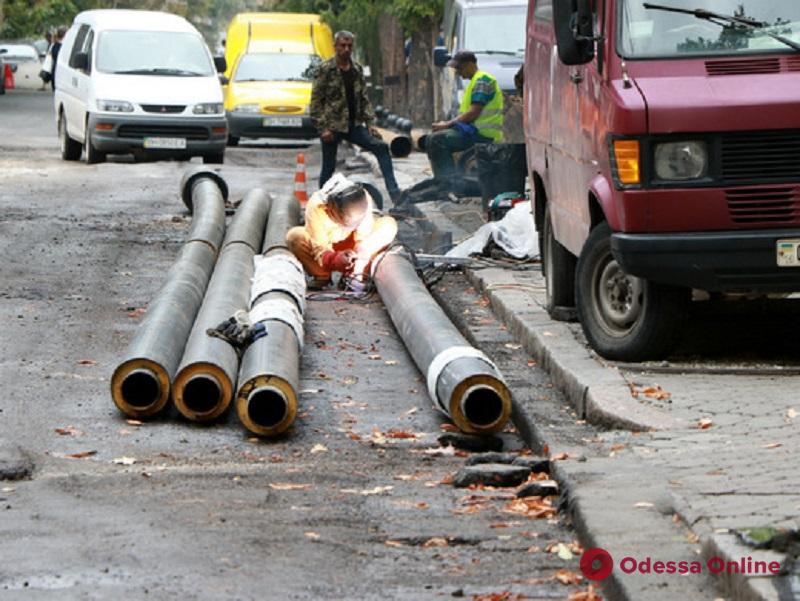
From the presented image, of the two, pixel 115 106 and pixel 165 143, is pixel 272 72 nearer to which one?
pixel 165 143

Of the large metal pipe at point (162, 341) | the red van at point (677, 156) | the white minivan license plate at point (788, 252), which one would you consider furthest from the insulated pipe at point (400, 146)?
the white minivan license plate at point (788, 252)

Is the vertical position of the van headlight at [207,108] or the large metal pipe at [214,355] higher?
the large metal pipe at [214,355]

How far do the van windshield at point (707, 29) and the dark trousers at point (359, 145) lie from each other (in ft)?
32.3

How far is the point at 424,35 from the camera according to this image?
3728cm

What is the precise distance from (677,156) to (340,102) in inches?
405

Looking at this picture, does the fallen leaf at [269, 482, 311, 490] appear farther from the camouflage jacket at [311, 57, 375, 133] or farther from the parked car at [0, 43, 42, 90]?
the parked car at [0, 43, 42, 90]

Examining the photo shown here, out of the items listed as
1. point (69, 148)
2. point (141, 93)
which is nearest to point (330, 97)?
point (141, 93)

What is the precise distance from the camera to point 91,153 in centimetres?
2675

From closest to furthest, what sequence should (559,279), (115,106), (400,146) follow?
(559,279)
(400,146)
(115,106)

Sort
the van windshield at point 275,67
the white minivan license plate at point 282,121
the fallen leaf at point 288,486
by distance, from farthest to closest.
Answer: the van windshield at point 275,67
the white minivan license plate at point 282,121
the fallen leaf at point 288,486

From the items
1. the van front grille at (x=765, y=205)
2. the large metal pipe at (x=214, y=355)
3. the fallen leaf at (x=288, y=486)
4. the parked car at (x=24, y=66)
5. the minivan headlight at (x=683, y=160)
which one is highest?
the minivan headlight at (x=683, y=160)

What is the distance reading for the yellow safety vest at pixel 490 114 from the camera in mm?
19594

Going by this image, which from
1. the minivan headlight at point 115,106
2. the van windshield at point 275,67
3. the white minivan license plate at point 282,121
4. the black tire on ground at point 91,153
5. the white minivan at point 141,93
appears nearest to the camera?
the minivan headlight at point 115,106

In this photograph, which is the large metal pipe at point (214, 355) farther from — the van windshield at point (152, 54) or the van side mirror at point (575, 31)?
the van windshield at point (152, 54)
